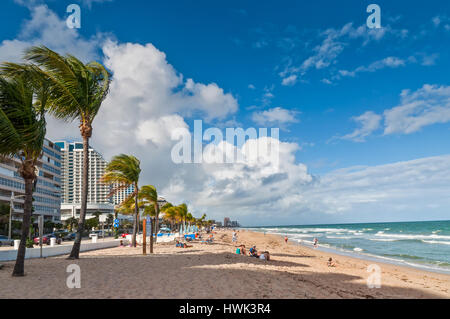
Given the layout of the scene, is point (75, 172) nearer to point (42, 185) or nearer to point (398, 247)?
point (42, 185)

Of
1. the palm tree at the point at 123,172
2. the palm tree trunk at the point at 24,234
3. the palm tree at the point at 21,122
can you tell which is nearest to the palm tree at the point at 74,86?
the palm tree at the point at 21,122

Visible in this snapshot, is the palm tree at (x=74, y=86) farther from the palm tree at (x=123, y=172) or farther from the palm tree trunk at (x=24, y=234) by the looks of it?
the palm tree at (x=123, y=172)

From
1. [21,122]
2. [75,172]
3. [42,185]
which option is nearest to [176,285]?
[21,122]

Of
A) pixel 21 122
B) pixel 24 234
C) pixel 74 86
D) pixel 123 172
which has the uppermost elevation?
pixel 74 86

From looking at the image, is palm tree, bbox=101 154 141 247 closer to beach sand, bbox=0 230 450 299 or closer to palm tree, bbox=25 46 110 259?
palm tree, bbox=25 46 110 259

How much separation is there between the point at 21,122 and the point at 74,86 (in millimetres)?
4179

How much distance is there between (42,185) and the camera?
75.0 m

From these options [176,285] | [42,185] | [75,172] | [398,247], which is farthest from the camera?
[75,172]

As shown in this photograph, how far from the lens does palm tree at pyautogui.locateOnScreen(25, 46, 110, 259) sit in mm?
13492

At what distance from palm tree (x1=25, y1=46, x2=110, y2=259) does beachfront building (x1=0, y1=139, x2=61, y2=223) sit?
176 feet

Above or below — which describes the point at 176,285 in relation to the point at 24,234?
below

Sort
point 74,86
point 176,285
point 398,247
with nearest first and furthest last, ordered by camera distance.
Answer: point 176,285
point 74,86
point 398,247
